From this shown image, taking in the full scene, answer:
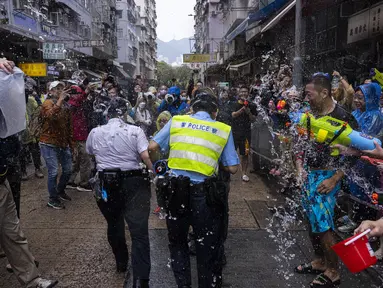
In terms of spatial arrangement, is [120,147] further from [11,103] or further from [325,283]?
[325,283]

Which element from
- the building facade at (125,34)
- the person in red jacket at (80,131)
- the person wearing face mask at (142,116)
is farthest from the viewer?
the building facade at (125,34)

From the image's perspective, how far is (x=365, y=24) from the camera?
8.48 m

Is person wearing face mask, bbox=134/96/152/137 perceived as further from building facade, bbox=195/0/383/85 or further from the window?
the window

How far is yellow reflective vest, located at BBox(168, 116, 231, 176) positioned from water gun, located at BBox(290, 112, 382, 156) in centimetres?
86

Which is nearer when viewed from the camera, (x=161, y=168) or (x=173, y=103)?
(x=161, y=168)

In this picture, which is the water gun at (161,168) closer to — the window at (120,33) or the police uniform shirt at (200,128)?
the police uniform shirt at (200,128)

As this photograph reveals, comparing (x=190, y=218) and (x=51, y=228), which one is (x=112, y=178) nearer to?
(x=190, y=218)

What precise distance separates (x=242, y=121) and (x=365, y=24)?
3801mm

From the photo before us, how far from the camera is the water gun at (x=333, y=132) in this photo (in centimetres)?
297

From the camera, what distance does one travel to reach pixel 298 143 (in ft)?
12.4

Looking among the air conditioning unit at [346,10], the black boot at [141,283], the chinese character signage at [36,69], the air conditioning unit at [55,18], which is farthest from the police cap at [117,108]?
the air conditioning unit at [55,18]

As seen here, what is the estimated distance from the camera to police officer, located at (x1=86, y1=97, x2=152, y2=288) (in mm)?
3436

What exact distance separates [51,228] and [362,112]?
15.3ft

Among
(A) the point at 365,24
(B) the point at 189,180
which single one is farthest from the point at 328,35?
(B) the point at 189,180
